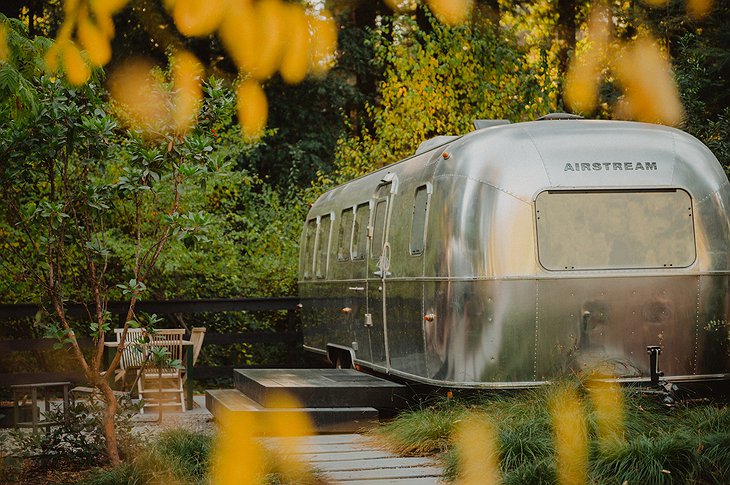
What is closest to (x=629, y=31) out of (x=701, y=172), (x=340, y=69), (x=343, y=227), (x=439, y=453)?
(x=340, y=69)

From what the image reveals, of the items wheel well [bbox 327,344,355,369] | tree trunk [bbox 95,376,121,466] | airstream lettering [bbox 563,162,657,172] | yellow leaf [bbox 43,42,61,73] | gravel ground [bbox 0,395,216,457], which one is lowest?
gravel ground [bbox 0,395,216,457]

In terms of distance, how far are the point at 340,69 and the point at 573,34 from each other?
496cm

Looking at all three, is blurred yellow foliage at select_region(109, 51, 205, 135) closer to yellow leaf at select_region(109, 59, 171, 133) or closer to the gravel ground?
yellow leaf at select_region(109, 59, 171, 133)

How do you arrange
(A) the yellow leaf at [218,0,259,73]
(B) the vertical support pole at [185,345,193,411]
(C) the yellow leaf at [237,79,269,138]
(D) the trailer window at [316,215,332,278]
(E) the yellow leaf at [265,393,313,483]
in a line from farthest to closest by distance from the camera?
(C) the yellow leaf at [237,79,269,138] → (D) the trailer window at [316,215,332,278] → (B) the vertical support pole at [185,345,193,411] → (E) the yellow leaf at [265,393,313,483] → (A) the yellow leaf at [218,0,259,73]

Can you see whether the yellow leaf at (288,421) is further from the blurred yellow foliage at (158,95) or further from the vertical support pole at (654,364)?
the vertical support pole at (654,364)

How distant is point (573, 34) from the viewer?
21453mm

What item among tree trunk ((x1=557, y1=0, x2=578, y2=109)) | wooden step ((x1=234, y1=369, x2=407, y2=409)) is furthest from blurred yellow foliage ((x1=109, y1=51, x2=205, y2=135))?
tree trunk ((x1=557, y1=0, x2=578, y2=109))

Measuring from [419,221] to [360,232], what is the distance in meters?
2.00

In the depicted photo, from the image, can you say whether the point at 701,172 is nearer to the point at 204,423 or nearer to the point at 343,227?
the point at 343,227

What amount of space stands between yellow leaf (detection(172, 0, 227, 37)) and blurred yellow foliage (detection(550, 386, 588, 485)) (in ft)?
12.3

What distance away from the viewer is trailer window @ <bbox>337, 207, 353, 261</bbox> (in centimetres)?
1146

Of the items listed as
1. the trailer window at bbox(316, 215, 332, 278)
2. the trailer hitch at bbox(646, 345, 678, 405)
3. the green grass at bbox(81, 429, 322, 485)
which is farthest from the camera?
the trailer window at bbox(316, 215, 332, 278)

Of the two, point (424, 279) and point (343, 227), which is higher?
point (343, 227)

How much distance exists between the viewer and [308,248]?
537 inches
